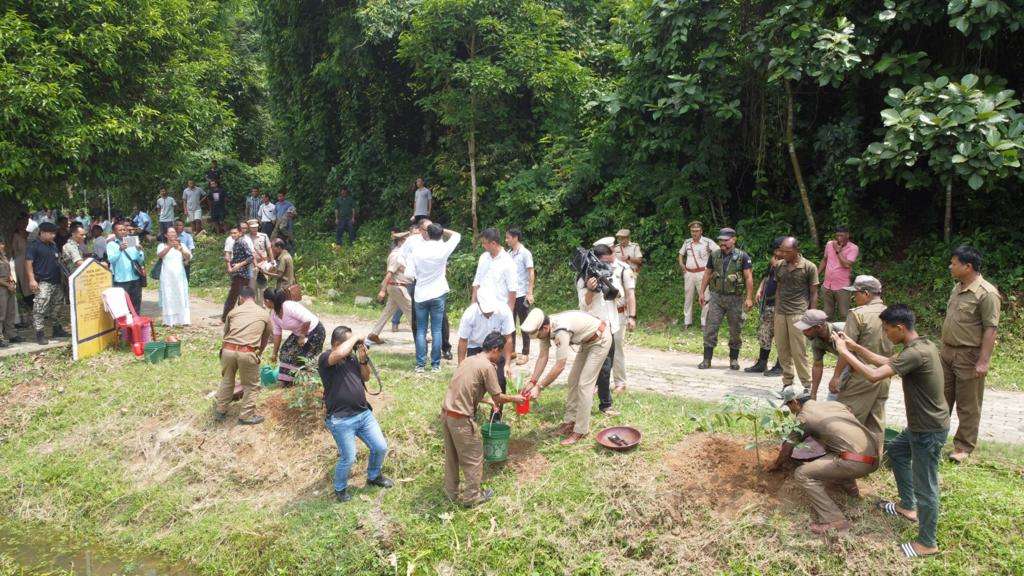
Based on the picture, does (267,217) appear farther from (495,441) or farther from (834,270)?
(834,270)

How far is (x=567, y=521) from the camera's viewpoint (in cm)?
636

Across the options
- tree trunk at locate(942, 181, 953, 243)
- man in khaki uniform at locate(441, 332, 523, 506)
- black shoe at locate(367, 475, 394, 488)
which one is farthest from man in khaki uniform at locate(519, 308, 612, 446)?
tree trunk at locate(942, 181, 953, 243)

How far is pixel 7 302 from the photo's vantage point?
11758mm

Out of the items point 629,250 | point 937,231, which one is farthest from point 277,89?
point 937,231

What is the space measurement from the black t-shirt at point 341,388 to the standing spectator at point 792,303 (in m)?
5.05

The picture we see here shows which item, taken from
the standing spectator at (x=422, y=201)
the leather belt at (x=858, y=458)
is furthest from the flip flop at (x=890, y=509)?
the standing spectator at (x=422, y=201)

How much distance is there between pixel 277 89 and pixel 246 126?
5222 mm

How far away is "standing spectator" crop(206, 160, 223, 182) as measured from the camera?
2391 centimetres

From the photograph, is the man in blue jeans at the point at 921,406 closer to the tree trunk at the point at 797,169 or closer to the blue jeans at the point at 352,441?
the blue jeans at the point at 352,441

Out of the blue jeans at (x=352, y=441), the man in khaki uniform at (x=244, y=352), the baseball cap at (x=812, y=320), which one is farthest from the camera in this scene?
the man in khaki uniform at (x=244, y=352)

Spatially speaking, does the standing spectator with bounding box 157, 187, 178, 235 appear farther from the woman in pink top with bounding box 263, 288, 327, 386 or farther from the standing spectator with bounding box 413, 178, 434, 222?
the woman in pink top with bounding box 263, 288, 327, 386

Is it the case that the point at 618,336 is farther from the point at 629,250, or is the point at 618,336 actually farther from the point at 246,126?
the point at 246,126

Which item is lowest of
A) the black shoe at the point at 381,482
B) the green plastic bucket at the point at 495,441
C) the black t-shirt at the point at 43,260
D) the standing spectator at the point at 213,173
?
the black shoe at the point at 381,482

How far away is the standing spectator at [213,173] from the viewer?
941 inches
